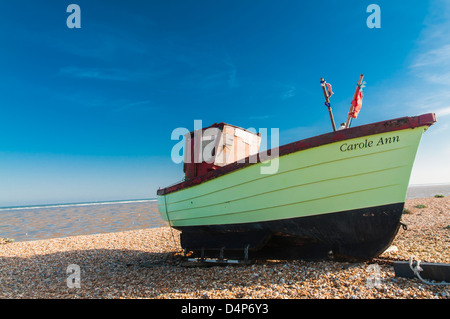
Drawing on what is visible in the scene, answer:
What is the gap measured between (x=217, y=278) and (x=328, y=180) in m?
2.96

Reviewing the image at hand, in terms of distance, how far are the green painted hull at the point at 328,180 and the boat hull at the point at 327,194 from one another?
0.01 metres

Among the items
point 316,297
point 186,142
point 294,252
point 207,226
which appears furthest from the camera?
point 186,142

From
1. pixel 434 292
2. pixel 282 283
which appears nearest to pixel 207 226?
pixel 282 283

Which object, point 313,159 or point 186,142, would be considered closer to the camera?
point 313,159

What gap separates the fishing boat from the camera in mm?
4281

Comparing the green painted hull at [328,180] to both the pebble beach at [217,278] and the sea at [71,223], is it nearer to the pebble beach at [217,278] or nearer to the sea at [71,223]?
the pebble beach at [217,278]

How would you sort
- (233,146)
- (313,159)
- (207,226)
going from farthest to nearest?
(233,146), (207,226), (313,159)

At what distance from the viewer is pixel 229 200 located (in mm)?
5871

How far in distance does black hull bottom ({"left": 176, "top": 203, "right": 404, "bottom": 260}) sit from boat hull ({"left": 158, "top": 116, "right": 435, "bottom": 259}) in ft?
0.05

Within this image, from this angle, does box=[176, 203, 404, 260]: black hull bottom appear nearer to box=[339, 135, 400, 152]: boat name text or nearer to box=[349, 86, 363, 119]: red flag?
box=[339, 135, 400, 152]: boat name text
